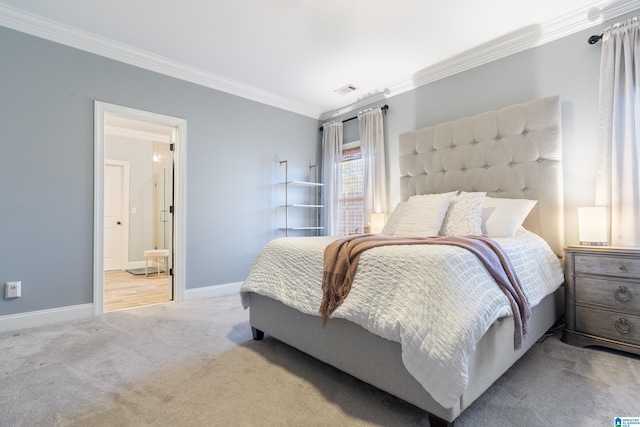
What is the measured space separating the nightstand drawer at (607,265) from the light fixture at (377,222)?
1.89m

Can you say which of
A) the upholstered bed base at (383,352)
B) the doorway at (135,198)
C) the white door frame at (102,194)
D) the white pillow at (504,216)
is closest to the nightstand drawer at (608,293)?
the upholstered bed base at (383,352)

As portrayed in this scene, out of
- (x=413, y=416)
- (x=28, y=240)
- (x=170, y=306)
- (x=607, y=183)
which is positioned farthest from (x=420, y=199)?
(x=28, y=240)

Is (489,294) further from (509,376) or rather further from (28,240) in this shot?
(28,240)

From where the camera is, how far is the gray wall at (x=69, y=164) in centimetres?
260

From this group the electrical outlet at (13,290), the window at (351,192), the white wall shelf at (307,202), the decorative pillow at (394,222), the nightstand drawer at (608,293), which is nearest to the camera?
the nightstand drawer at (608,293)

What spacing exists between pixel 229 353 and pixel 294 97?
3.45 meters

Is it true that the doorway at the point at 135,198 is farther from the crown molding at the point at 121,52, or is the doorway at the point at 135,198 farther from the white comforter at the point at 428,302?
the white comforter at the point at 428,302

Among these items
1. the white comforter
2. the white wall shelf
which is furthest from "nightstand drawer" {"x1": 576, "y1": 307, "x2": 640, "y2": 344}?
the white wall shelf

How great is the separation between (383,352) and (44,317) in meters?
2.99

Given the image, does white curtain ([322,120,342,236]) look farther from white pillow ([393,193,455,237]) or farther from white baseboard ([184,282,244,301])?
white pillow ([393,193,455,237])

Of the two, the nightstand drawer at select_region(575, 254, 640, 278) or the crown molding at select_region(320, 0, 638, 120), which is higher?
the crown molding at select_region(320, 0, 638, 120)

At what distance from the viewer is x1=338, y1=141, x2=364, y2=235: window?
4.33 m

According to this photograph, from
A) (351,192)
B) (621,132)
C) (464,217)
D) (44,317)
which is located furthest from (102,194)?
(621,132)

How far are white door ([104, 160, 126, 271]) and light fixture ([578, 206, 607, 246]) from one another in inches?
264
